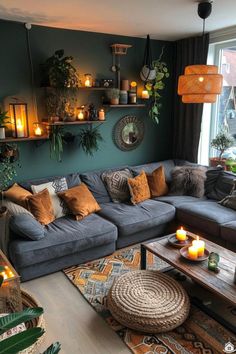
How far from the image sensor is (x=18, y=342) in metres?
0.95

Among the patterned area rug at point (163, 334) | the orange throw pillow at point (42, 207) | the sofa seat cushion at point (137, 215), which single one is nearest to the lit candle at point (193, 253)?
the patterned area rug at point (163, 334)

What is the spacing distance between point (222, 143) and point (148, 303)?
2586 millimetres

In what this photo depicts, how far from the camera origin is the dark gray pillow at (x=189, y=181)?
154 inches

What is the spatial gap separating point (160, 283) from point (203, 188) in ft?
6.02

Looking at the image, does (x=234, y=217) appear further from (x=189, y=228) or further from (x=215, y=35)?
(x=215, y=35)

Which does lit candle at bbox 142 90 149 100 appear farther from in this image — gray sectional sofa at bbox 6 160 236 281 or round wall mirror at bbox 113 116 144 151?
gray sectional sofa at bbox 6 160 236 281

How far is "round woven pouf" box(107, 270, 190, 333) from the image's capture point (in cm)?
211

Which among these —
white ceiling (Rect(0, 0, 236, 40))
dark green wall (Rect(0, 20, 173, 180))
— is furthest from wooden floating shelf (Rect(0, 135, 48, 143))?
white ceiling (Rect(0, 0, 236, 40))

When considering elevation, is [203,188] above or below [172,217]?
above

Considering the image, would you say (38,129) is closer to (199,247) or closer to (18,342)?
(199,247)

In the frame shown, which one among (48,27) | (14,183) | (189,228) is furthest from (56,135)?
(189,228)

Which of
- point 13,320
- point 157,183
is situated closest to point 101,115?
point 157,183

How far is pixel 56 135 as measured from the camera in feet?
11.7

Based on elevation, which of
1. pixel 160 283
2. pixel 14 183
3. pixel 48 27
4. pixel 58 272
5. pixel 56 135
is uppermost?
pixel 48 27
